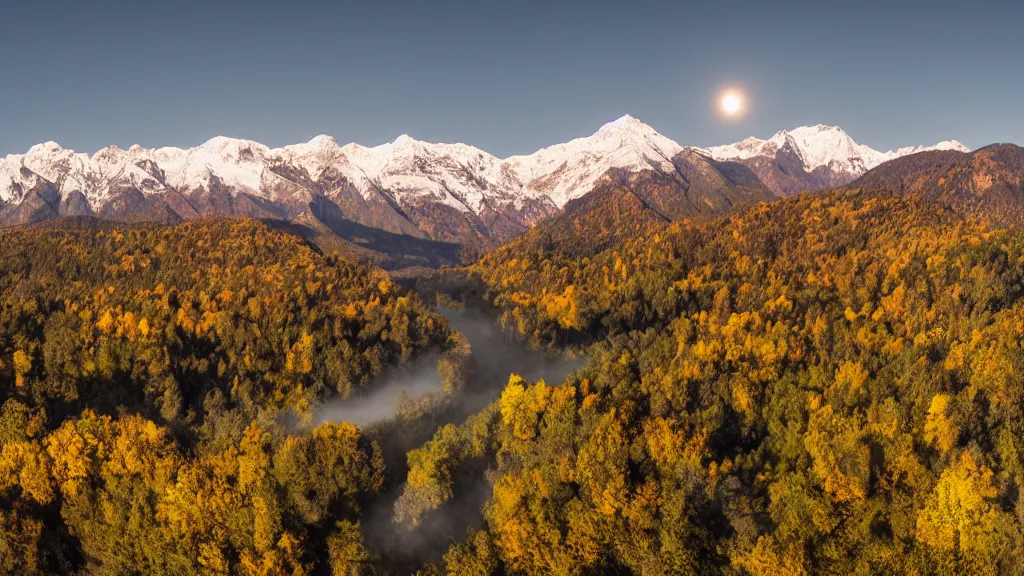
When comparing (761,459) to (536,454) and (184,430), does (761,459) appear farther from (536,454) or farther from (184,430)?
(184,430)

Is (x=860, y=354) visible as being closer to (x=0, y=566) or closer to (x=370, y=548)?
(x=370, y=548)

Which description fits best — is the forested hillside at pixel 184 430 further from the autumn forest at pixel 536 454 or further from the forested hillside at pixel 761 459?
the forested hillside at pixel 761 459

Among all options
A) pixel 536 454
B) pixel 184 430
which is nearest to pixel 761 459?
pixel 536 454

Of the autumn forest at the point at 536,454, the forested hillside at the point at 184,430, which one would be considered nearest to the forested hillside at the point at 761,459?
the autumn forest at the point at 536,454

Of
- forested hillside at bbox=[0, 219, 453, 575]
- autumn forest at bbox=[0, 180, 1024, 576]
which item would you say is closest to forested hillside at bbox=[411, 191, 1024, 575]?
autumn forest at bbox=[0, 180, 1024, 576]

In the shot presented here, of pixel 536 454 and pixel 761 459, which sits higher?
pixel 761 459

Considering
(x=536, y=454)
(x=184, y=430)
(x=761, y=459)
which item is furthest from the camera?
(x=184, y=430)

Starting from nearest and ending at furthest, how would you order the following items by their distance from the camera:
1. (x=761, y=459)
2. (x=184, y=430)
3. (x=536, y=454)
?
(x=536, y=454)
(x=761, y=459)
(x=184, y=430)

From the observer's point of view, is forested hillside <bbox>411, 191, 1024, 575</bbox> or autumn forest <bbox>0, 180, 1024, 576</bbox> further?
autumn forest <bbox>0, 180, 1024, 576</bbox>

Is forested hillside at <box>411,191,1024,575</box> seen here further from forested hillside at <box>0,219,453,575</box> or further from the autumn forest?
forested hillside at <box>0,219,453,575</box>
